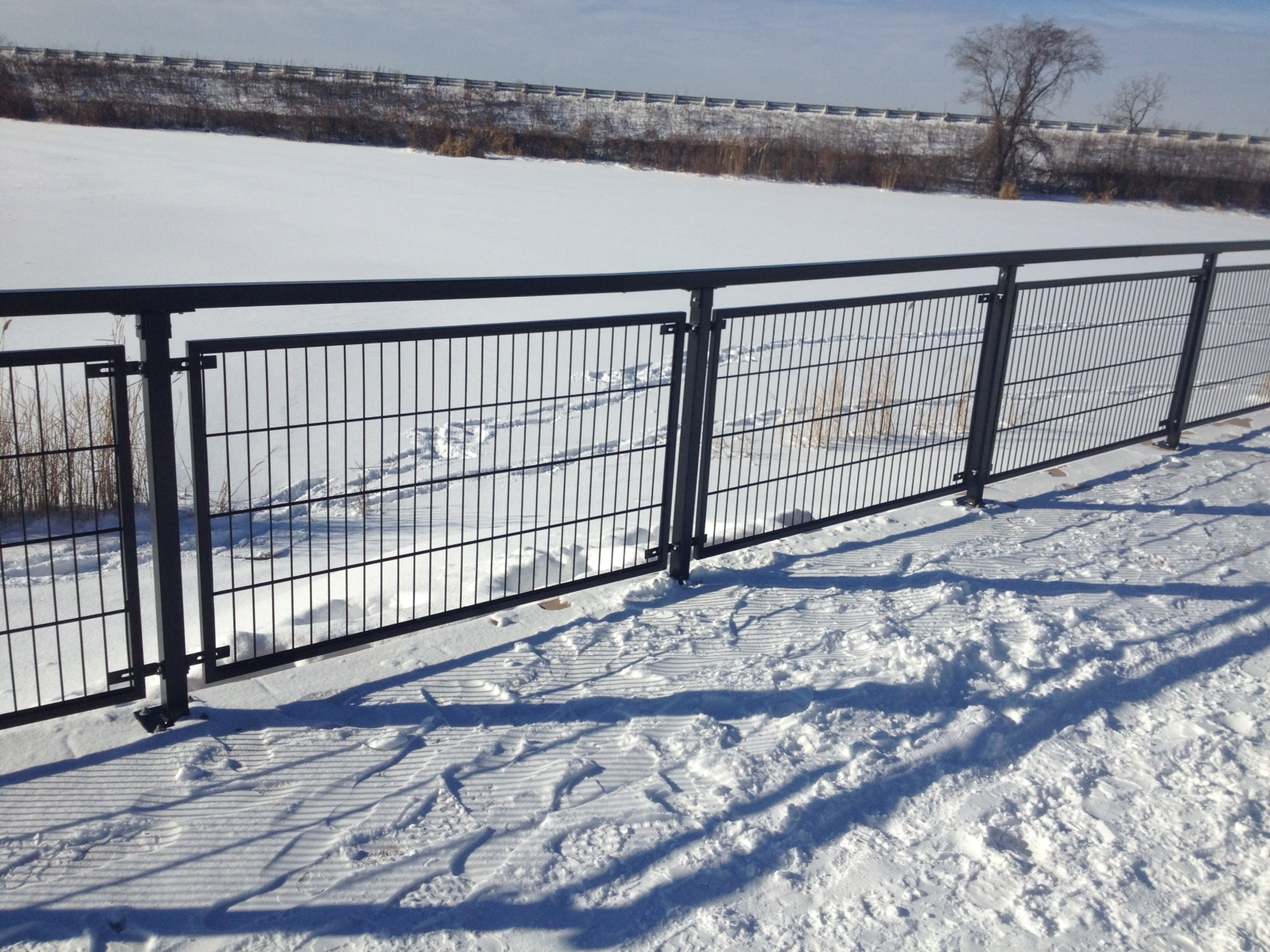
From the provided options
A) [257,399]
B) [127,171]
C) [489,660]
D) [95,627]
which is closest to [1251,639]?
[489,660]

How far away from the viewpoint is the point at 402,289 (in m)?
3.27

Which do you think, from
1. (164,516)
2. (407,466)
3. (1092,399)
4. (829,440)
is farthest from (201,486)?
(1092,399)

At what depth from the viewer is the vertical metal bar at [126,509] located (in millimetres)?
2875

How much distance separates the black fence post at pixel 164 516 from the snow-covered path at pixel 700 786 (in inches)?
5.3

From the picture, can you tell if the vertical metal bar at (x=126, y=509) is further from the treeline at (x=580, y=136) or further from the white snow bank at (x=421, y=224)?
the treeline at (x=580, y=136)

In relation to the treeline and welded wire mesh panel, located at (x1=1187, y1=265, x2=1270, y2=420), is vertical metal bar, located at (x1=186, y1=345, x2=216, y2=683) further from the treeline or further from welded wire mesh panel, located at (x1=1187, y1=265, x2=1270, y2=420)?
the treeline

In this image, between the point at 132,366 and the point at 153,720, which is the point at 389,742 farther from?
the point at 132,366

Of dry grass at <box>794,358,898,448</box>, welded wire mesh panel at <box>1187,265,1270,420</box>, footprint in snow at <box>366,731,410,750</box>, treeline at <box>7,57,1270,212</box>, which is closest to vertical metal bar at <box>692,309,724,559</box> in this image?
dry grass at <box>794,358,898,448</box>

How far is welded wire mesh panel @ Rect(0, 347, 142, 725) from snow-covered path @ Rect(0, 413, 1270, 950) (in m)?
0.31

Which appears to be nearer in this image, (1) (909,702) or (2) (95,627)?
(1) (909,702)

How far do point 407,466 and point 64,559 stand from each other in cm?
184

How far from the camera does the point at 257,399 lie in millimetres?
7227

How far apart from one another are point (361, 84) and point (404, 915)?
47465 millimetres

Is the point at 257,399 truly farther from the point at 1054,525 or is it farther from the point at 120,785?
the point at 1054,525
